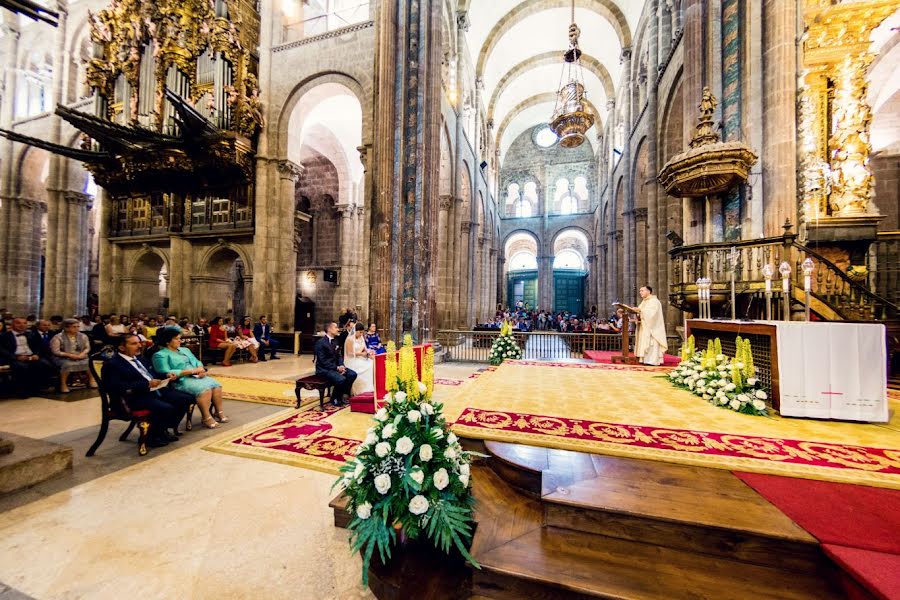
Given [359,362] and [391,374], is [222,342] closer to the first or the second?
[359,362]

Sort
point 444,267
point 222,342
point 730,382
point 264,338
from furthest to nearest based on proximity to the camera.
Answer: point 444,267, point 264,338, point 222,342, point 730,382

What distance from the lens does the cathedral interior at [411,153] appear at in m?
6.03

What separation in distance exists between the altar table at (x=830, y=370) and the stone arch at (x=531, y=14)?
17400mm

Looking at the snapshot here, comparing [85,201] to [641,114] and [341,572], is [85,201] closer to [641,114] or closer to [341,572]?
[341,572]

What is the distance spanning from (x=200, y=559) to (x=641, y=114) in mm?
16224

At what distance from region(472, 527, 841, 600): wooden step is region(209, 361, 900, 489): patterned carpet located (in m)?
0.73

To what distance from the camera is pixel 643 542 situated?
1.78 meters

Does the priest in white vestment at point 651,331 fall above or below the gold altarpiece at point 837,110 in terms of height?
below

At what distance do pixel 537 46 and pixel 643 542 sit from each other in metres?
23.7

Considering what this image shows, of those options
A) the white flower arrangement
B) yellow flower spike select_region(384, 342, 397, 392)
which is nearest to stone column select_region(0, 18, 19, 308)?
yellow flower spike select_region(384, 342, 397, 392)

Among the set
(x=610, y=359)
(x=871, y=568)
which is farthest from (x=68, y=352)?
(x=610, y=359)

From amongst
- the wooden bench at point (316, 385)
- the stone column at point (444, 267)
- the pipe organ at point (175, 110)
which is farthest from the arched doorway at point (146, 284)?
the wooden bench at point (316, 385)

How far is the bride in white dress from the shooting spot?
5555 mm

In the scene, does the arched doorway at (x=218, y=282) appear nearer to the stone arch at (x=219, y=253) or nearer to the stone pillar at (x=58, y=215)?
the stone arch at (x=219, y=253)
